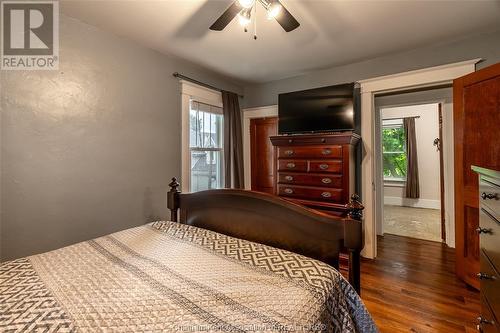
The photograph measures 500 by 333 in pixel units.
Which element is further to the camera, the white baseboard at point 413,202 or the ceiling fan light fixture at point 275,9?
the white baseboard at point 413,202

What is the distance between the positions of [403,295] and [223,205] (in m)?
1.86

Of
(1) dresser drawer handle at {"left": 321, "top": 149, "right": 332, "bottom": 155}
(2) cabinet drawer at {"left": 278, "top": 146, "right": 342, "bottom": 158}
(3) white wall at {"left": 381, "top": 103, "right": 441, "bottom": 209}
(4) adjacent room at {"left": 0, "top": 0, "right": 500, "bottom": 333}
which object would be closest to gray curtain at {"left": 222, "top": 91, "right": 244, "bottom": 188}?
(4) adjacent room at {"left": 0, "top": 0, "right": 500, "bottom": 333}

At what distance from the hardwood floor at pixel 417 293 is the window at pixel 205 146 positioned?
2287 millimetres

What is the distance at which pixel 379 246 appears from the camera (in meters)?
3.36

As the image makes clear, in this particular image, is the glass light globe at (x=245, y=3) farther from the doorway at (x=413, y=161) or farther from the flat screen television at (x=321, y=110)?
the doorway at (x=413, y=161)

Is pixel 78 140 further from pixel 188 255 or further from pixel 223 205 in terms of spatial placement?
pixel 188 255

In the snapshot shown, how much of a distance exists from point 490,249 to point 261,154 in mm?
3017

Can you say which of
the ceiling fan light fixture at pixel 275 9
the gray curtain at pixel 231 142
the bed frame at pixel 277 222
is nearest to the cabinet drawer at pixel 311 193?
the gray curtain at pixel 231 142

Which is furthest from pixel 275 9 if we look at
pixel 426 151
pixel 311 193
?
pixel 426 151

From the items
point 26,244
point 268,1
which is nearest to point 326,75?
point 268,1

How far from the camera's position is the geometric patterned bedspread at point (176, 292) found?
2.53 feet

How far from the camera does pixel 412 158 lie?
5.76 m

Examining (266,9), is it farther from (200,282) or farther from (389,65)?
(389,65)

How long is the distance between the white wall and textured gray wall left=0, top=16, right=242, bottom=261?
17.2 feet
